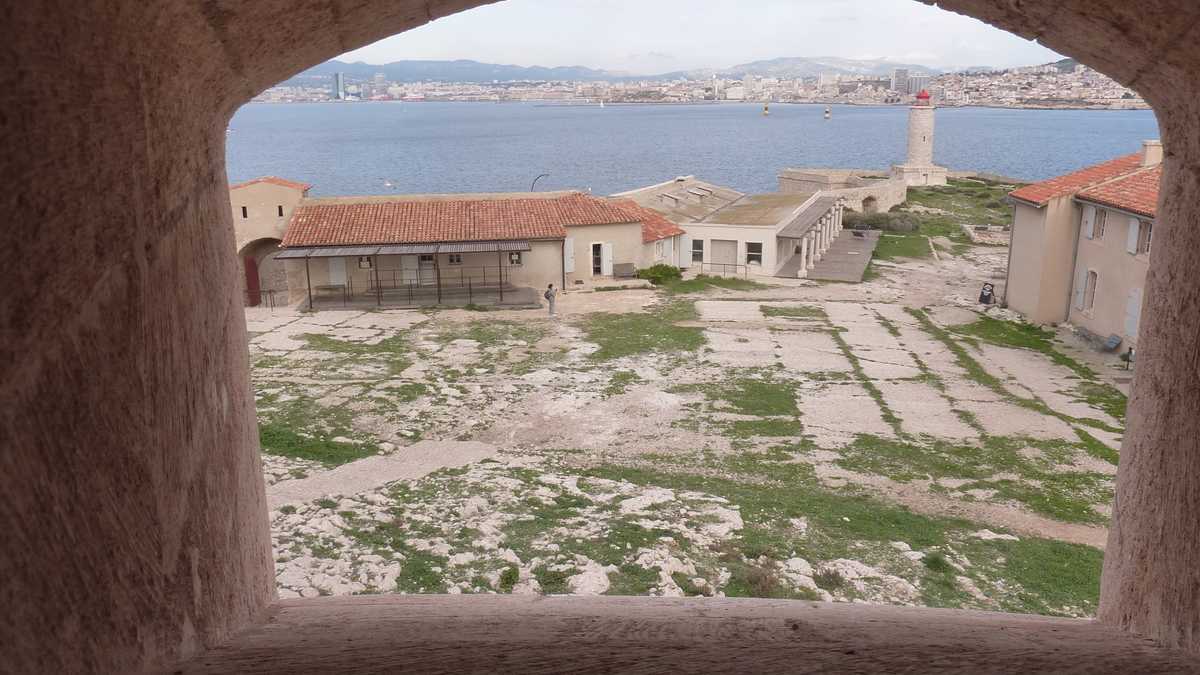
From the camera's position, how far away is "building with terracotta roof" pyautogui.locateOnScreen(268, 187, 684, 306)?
29.2m

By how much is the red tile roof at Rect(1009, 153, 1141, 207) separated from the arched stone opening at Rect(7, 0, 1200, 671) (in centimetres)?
2393

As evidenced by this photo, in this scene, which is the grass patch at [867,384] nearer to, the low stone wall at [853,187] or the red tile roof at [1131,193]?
the red tile roof at [1131,193]

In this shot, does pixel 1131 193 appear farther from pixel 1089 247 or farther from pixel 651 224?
pixel 651 224

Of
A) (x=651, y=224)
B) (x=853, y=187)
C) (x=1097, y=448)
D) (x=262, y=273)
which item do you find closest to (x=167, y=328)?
(x=1097, y=448)

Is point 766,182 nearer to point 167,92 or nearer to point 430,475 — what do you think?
point 430,475

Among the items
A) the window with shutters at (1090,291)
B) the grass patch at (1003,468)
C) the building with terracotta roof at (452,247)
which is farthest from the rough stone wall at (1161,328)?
the building with terracotta roof at (452,247)

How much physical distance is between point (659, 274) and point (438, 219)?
8008 mm

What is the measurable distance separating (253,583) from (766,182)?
10447 centimetres

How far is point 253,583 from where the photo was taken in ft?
10.9

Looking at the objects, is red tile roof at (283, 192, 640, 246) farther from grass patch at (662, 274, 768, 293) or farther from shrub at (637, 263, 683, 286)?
grass patch at (662, 274, 768, 293)

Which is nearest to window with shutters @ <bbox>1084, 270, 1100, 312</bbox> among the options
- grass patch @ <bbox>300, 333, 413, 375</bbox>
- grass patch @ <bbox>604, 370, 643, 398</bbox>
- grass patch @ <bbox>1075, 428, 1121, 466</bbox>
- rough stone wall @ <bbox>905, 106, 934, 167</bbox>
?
grass patch @ <bbox>1075, 428, 1121, 466</bbox>

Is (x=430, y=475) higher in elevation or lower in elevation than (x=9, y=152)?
lower

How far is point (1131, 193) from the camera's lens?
22453mm

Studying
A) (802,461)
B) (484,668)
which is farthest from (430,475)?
(484,668)
